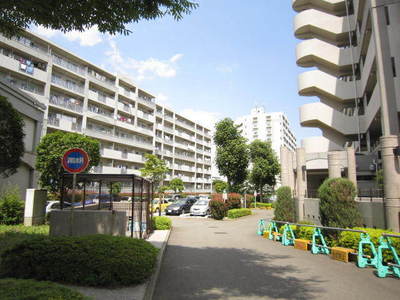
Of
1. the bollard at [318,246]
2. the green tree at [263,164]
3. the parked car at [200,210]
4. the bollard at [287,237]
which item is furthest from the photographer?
the green tree at [263,164]

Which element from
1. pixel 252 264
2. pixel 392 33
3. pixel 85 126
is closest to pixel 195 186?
pixel 85 126

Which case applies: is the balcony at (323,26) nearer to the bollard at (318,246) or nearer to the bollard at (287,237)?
the bollard at (287,237)

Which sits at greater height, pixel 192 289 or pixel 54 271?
pixel 54 271

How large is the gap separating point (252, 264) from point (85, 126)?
3645cm

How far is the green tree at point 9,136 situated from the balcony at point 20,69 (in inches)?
948

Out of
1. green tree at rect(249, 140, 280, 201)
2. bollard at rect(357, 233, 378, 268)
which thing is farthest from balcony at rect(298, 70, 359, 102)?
green tree at rect(249, 140, 280, 201)

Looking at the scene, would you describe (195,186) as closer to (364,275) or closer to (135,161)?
(135,161)

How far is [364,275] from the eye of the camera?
724 centimetres

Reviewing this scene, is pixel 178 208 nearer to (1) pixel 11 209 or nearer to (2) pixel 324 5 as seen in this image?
(1) pixel 11 209

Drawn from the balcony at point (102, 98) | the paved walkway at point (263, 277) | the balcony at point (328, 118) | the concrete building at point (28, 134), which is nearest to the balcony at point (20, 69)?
the balcony at point (102, 98)

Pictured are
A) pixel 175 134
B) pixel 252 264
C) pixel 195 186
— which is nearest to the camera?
pixel 252 264

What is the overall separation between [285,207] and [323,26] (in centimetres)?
1994

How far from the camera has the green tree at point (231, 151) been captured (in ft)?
104

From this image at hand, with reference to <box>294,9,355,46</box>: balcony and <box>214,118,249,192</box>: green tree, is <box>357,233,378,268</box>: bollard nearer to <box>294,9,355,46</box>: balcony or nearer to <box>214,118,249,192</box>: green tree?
<box>214,118,249,192</box>: green tree
